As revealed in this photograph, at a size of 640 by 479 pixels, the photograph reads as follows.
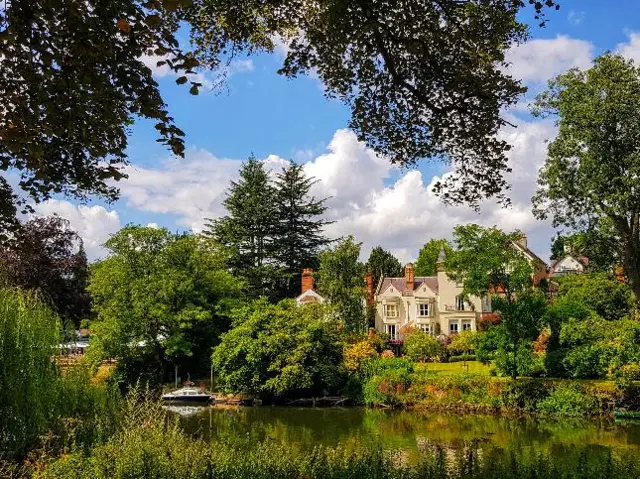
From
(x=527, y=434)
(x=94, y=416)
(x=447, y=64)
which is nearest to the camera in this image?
(x=447, y=64)

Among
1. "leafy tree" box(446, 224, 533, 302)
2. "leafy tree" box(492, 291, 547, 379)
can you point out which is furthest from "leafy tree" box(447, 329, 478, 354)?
"leafy tree" box(492, 291, 547, 379)

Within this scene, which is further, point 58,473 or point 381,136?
point 381,136

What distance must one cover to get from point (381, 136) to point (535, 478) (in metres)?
5.24

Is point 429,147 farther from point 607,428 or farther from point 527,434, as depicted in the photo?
point 607,428

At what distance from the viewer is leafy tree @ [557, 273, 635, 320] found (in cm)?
3672

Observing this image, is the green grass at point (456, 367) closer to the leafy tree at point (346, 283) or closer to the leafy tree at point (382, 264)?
the leafy tree at point (346, 283)

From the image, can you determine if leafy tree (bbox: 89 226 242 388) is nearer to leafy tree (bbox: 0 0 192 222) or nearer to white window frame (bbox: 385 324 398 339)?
white window frame (bbox: 385 324 398 339)

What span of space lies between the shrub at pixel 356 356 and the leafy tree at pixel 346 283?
3229 mm

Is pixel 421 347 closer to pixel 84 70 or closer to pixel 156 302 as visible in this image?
pixel 156 302

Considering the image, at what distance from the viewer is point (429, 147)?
8.81 metres

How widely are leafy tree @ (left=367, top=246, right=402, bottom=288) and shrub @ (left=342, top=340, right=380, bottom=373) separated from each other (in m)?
34.9

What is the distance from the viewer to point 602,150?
2127 cm

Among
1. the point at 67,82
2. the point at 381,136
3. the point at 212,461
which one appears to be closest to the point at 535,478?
the point at 212,461

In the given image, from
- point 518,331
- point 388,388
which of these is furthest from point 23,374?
point 518,331
